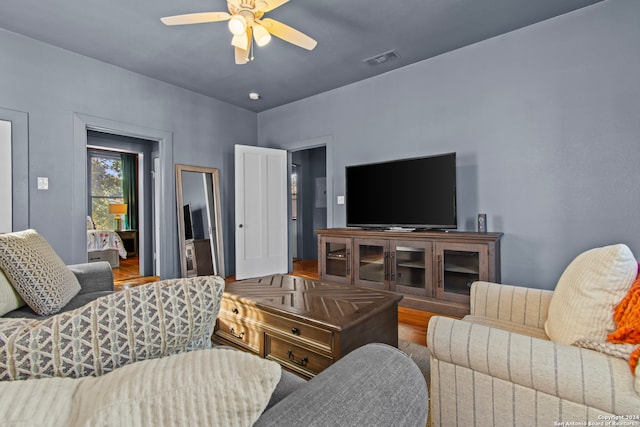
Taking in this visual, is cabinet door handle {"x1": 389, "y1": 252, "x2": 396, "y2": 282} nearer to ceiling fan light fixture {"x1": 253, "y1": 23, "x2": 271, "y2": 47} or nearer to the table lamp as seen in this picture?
ceiling fan light fixture {"x1": 253, "y1": 23, "x2": 271, "y2": 47}

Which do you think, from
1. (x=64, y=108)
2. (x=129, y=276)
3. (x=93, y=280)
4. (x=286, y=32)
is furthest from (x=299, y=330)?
A: (x=129, y=276)

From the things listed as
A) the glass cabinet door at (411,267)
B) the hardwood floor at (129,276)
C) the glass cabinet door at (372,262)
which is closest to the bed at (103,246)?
the hardwood floor at (129,276)

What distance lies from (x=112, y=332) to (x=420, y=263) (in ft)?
9.78

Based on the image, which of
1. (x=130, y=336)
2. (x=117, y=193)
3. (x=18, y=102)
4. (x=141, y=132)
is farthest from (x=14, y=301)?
(x=117, y=193)

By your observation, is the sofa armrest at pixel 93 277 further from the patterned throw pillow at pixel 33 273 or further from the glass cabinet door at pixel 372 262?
the glass cabinet door at pixel 372 262

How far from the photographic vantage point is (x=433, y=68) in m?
3.51

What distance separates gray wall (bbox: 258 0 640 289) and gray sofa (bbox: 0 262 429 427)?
2.82 m

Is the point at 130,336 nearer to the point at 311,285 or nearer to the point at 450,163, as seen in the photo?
the point at 311,285

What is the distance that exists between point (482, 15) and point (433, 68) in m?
0.79

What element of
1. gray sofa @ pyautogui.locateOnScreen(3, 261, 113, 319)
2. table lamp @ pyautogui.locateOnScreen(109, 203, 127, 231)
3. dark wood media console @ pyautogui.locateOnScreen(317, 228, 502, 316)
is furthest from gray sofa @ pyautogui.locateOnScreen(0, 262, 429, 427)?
table lamp @ pyautogui.locateOnScreen(109, 203, 127, 231)

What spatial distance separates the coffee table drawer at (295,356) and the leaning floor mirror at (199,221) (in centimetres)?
303

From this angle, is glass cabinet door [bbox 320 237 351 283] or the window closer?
glass cabinet door [bbox 320 237 351 283]

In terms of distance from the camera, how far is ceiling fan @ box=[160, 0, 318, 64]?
2.12m

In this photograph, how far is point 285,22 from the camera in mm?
2807
